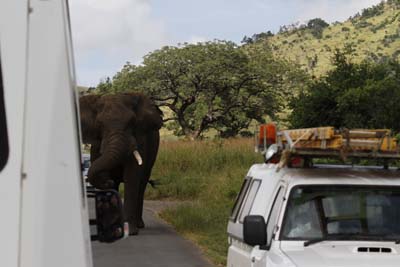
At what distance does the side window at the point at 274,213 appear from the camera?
7.63 m

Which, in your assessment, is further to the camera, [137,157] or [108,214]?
[137,157]

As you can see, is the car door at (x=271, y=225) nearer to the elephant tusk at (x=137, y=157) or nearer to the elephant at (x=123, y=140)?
the elephant at (x=123, y=140)

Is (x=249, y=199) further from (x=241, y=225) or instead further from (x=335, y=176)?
(x=335, y=176)

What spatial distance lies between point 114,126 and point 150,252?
10.6 ft

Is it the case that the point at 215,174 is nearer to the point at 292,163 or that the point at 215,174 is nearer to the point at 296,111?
the point at 296,111

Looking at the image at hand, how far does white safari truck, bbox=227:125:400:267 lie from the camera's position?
7254mm

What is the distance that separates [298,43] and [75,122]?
94.6 meters

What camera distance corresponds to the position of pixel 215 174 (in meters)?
29.2

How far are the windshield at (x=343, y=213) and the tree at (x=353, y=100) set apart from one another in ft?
52.6

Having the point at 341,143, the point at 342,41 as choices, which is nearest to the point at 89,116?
the point at 341,143

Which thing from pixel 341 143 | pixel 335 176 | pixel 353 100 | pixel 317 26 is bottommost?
pixel 335 176

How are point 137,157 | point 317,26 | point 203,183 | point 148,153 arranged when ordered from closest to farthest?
point 137,157 → point 148,153 → point 203,183 → point 317,26

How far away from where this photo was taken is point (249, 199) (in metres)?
9.03

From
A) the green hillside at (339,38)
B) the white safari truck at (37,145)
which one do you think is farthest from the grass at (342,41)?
the white safari truck at (37,145)
